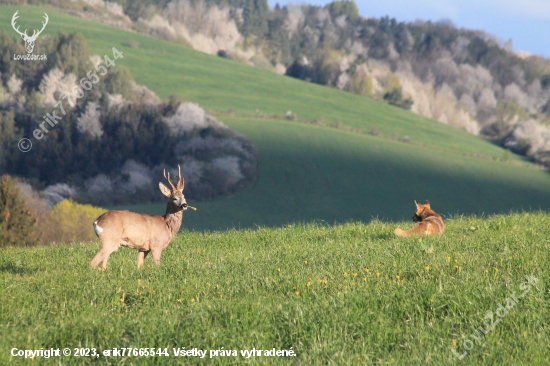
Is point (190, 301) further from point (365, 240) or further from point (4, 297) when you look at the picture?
point (365, 240)

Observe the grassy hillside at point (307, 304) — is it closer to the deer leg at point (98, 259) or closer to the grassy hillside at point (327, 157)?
the deer leg at point (98, 259)

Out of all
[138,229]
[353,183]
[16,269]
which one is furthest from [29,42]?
[138,229]

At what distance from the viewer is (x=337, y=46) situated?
186m

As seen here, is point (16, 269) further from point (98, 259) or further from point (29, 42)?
point (29, 42)

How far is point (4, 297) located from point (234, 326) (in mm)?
3587

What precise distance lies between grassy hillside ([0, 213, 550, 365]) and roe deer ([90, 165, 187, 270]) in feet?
1.34

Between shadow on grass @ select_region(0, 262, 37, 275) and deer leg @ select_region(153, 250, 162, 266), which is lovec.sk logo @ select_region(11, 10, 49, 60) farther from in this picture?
deer leg @ select_region(153, 250, 162, 266)

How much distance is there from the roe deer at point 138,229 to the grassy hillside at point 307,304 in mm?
407

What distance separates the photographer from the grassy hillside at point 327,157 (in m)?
64.6

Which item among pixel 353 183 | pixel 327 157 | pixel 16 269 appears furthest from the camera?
pixel 327 157

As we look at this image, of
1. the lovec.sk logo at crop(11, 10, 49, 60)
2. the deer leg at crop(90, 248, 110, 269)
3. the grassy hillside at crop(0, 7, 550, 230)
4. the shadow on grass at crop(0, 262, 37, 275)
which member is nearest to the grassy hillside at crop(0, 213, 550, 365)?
the shadow on grass at crop(0, 262, 37, 275)

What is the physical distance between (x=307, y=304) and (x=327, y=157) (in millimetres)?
67774

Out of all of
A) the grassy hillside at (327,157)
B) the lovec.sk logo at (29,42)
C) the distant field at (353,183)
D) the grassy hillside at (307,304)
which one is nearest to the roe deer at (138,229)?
the grassy hillside at (307,304)

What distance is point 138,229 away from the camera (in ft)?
29.0
